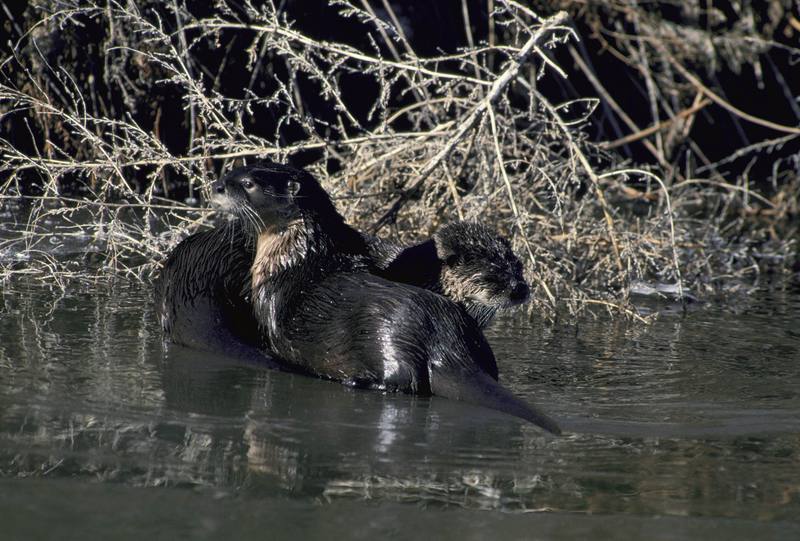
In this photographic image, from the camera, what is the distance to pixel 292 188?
423 centimetres

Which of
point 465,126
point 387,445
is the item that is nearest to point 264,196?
point 465,126

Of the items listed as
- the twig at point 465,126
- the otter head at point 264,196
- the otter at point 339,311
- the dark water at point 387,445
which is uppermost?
the twig at point 465,126

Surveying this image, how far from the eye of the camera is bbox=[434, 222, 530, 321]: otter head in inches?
158

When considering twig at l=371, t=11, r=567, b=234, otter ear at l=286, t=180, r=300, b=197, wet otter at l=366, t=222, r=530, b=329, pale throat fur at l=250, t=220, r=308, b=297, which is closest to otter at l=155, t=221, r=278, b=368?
pale throat fur at l=250, t=220, r=308, b=297

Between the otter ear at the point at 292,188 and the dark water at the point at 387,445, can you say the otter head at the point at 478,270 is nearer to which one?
the dark water at the point at 387,445

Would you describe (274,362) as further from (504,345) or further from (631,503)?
(631,503)

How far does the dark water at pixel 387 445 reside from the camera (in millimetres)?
2572

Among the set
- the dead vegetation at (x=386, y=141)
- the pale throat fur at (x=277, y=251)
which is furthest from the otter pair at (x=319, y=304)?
the dead vegetation at (x=386, y=141)

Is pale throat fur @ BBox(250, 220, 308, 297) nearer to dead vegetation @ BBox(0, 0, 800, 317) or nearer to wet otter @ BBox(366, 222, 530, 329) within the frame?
wet otter @ BBox(366, 222, 530, 329)

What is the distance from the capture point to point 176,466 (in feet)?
9.32

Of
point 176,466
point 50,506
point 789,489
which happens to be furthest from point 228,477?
point 789,489

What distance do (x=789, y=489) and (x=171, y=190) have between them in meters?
4.46

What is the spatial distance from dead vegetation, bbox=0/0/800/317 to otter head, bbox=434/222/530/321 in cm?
55

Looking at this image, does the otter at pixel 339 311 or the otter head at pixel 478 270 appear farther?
the otter head at pixel 478 270
